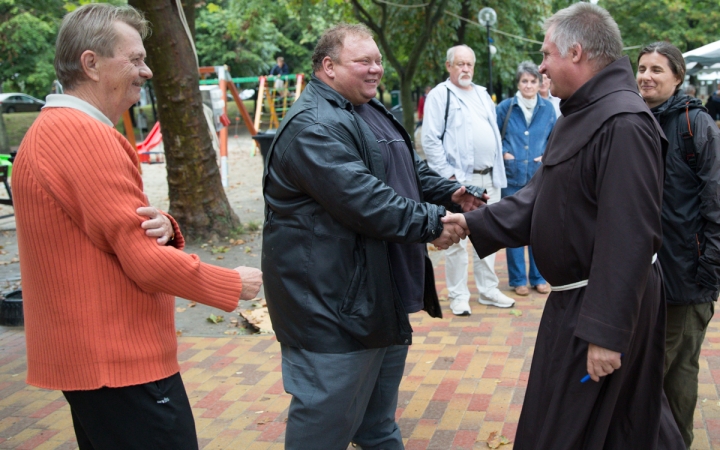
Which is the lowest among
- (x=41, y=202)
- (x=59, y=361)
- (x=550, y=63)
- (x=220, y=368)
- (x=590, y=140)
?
(x=220, y=368)

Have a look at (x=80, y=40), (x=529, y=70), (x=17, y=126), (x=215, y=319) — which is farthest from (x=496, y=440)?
(x=17, y=126)

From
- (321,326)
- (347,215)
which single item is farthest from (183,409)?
(347,215)

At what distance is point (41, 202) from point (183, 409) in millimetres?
820

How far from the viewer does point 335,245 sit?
284cm

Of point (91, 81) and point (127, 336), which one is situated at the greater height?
point (91, 81)

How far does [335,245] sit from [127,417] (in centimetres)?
101

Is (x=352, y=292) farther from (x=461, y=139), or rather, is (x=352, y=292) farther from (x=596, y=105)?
(x=461, y=139)

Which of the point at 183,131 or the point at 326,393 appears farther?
the point at 183,131

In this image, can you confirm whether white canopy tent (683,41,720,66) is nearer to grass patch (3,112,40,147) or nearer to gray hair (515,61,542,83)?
gray hair (515,61,542,83)

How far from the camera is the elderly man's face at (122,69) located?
223 centimetres

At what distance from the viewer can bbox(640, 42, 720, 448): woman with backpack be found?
3.28 meters

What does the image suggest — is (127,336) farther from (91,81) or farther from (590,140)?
(590,140)

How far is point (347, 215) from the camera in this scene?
277 cm

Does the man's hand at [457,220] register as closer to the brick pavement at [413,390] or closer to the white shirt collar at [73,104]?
the brick pavement at [413,390]
